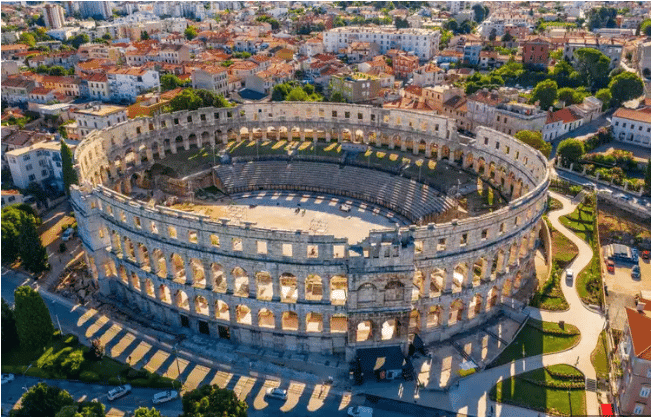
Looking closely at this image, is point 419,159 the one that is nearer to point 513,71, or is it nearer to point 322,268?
point 322,268

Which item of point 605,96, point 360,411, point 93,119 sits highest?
point 93,119

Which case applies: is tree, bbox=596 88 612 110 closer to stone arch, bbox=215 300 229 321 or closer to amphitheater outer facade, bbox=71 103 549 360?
amphitheater outer facade, bbox=71 103 549 360

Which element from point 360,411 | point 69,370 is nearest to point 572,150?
point 360,411

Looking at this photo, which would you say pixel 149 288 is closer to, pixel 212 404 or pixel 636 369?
pixel 212 404

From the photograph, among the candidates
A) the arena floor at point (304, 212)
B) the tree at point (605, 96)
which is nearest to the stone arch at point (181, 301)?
the arena floor at point (304, 212)

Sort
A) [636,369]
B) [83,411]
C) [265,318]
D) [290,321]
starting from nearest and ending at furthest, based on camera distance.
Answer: [83,411] → [636,369] → [290,321] → [265,318]

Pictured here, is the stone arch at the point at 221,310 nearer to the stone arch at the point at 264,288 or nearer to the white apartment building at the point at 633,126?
the stone arch at the point at 264,288
